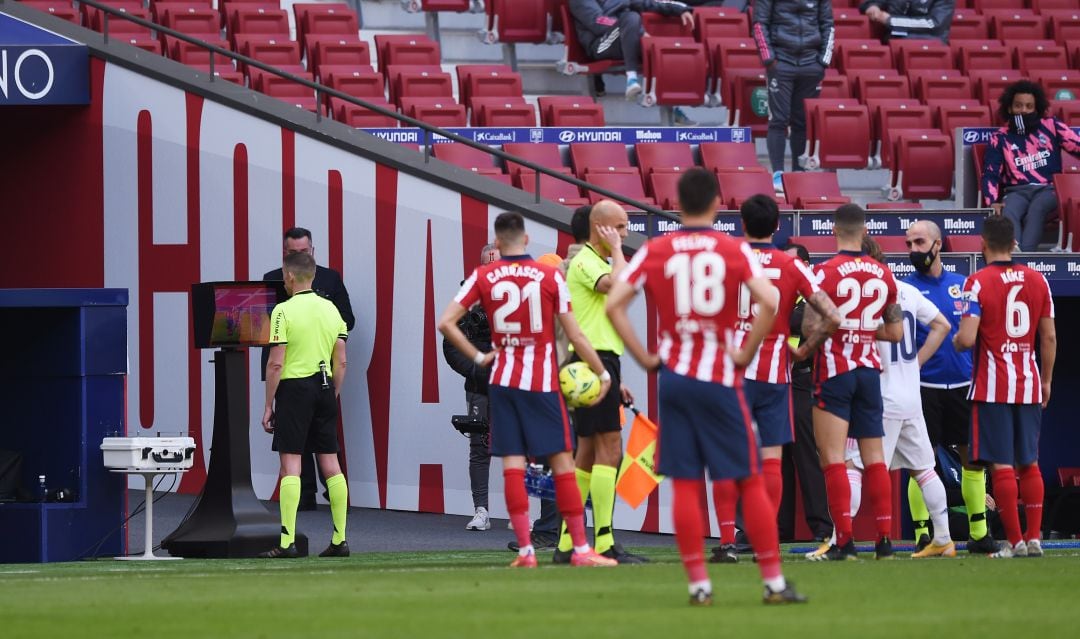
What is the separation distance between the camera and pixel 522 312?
9586 millimetres

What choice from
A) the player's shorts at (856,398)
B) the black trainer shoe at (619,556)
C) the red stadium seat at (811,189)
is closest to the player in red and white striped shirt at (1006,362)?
the player's shorts at (856,398)

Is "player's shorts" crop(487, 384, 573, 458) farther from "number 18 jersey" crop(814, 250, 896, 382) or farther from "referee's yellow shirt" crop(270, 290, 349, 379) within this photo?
"referee's yellow shirt" crop(270, 290, 349, 379)

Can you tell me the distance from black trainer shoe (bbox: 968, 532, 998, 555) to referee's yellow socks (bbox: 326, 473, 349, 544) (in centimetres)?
389

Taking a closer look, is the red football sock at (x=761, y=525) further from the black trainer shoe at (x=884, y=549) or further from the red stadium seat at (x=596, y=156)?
the red stadium seat at (x=596, y=156)

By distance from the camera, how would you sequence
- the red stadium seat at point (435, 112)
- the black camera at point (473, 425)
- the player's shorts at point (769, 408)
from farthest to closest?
the red stadium seat at point (435, 112), the black camera at point (473, 425), the player's shorts at point (769, 408)

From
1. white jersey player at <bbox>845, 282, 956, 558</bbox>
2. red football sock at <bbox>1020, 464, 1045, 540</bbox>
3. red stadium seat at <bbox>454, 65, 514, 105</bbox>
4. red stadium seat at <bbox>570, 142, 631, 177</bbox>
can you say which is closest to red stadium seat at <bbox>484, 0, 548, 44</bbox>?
red stadium seat at <bbox>454, 65, 514, 105</bbox>

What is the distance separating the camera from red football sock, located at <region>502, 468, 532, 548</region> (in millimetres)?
9578

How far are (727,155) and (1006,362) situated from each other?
6196mm

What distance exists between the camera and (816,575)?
8984mm

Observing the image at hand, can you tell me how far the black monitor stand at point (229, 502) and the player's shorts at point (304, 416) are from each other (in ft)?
1.66

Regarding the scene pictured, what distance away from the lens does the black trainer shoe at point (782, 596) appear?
7426 mm

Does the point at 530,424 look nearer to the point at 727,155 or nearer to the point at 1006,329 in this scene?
the point at 1006,329

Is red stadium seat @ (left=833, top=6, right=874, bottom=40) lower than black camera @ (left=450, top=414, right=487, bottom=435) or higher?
higher

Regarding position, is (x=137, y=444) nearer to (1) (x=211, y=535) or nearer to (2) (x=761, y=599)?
(1) (x=211, y=535)
